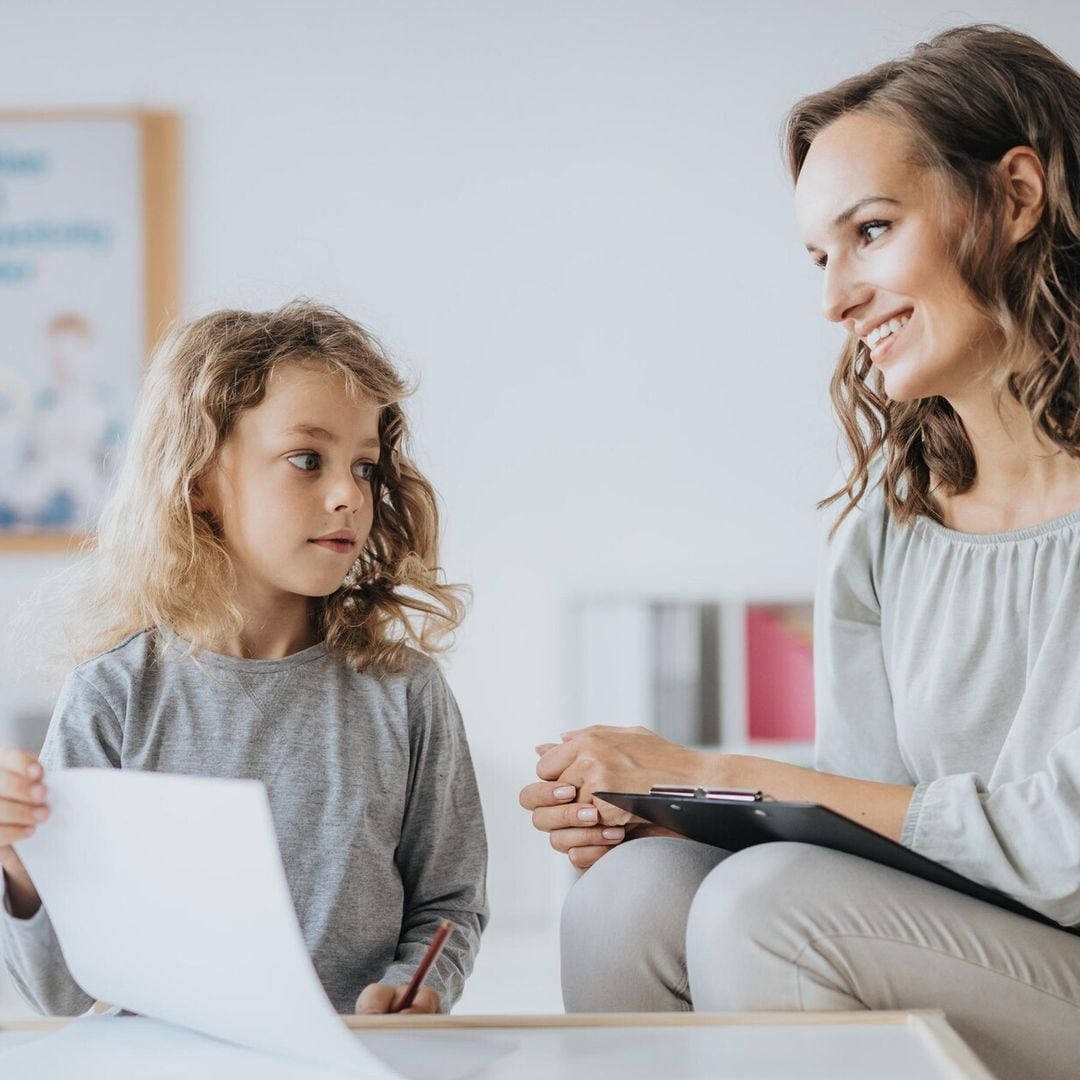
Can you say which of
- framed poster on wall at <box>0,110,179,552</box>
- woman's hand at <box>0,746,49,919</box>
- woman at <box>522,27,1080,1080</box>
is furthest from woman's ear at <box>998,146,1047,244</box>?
framed poster on wall at <box>0,110,179,552</box>

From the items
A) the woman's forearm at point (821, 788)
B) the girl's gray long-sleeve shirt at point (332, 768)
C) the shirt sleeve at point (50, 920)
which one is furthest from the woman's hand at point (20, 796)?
the woman's forearm at point (821, 788)

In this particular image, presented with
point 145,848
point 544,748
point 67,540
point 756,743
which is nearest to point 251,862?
point 145,848

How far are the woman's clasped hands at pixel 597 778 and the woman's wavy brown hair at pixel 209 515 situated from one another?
0.73ft

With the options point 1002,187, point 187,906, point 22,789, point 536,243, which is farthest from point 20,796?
point 536,243

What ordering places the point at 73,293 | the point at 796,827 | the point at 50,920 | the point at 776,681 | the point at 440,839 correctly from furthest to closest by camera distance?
1. the point at 73,293
2. the point at 776,681
3. the point at 440,839
4. the point at 50,920
5. the point at 796,827

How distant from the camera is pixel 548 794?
131 centimetres

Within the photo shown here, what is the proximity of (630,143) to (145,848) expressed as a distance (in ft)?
9.98

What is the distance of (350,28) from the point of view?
11.7ft

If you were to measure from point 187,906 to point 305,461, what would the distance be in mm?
624

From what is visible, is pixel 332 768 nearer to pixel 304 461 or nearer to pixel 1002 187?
pixel 304 461

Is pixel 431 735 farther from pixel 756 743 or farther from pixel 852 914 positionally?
pixel 756 743

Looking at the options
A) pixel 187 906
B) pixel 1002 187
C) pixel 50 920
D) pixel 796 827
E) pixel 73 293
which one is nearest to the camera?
pixel 187 906

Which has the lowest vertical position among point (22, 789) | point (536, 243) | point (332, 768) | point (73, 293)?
point (332, 768)

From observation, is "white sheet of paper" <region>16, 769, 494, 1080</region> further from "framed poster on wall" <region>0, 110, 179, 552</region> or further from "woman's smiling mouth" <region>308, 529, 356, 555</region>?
"framed poster on wall" <region>0, 110, 179, 552</region>
